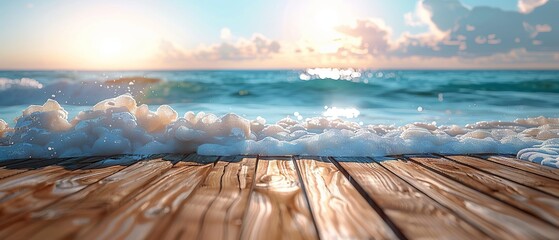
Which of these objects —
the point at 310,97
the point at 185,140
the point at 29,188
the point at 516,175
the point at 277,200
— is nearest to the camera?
the point at 277,200

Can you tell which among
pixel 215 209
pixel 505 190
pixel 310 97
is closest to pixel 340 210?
pixel 215 209

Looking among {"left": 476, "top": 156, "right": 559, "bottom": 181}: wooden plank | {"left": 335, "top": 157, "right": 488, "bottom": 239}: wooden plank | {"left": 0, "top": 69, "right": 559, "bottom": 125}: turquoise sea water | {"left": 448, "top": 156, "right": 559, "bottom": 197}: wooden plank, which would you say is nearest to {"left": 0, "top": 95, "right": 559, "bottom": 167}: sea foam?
{"left": 476, "top": 156, "right": 559, "bottom": 181}: wooden plank

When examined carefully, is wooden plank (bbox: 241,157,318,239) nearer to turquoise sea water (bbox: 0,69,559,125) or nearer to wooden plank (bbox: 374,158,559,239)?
wooden plank (bbox: 374,158,559,239)

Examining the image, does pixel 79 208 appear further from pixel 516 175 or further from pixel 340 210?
pixel 516 175

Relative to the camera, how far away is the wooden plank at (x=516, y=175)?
184cm

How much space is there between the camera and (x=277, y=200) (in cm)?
154

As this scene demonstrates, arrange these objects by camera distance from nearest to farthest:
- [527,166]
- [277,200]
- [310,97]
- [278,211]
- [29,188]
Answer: [278,211] → [277,200] → [29,188] → [527,166] → [310,97]

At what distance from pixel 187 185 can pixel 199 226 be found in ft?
1.82

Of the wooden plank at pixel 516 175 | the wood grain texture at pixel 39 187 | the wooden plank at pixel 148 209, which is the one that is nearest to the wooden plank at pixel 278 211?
the wooden plank at pixel 148 209

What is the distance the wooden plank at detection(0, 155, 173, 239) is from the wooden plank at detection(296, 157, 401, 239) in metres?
0.70

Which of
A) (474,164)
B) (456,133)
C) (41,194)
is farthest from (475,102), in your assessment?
(41,194)

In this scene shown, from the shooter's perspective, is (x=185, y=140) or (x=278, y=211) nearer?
(x=278, y=211)

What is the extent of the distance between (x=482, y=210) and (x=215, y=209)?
2.98 feet

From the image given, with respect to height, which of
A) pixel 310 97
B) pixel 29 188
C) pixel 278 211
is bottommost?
pixel 310 97
